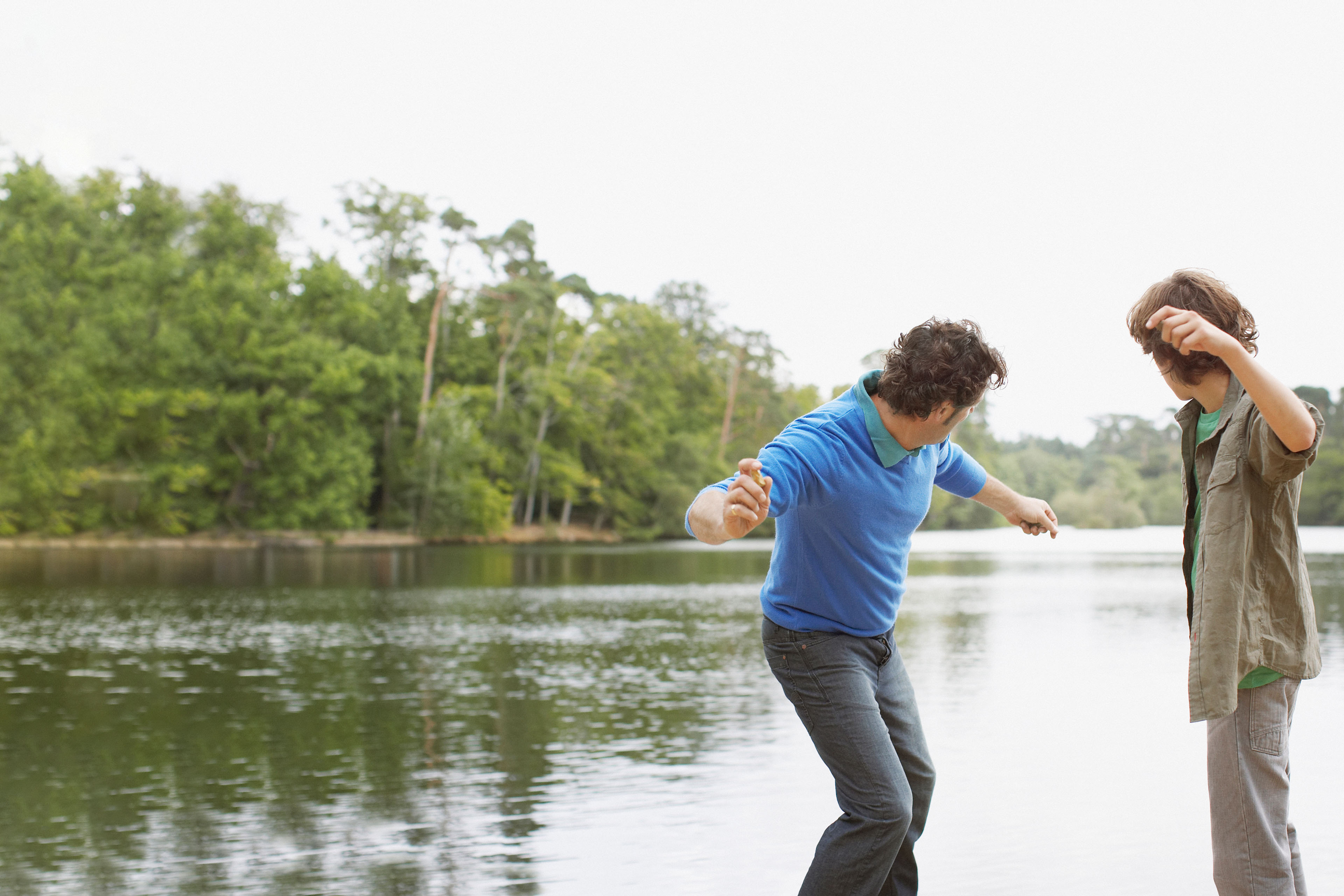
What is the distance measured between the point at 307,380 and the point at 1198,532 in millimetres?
41950

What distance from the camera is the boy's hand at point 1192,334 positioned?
7.18ft

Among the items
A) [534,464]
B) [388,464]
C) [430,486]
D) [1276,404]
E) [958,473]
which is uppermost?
[534,464]

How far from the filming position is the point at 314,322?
4419cm

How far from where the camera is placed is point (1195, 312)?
7.63 ft

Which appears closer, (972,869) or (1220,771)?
(1220,771)

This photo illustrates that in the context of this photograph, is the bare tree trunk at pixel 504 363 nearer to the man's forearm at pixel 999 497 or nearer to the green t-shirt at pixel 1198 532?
the man's forearm at pixel 999 497

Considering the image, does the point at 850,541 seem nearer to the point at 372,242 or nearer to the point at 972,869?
the point at 972,869

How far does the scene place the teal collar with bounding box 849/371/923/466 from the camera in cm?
257

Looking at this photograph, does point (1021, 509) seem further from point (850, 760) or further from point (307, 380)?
point (307, 380)

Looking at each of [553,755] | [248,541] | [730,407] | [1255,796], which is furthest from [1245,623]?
[730,407]

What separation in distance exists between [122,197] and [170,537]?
1617 centimetres

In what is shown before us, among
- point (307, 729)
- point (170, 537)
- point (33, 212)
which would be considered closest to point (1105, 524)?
point (170, 537)

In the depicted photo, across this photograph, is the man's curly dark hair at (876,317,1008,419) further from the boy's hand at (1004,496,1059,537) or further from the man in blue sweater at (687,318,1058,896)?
the boy's hand at (1004,496,1059,537)

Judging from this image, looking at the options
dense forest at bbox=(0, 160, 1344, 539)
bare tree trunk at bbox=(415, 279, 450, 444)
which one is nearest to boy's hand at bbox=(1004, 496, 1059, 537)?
dense forest at bbox=(0, 160, 1344, 539)
